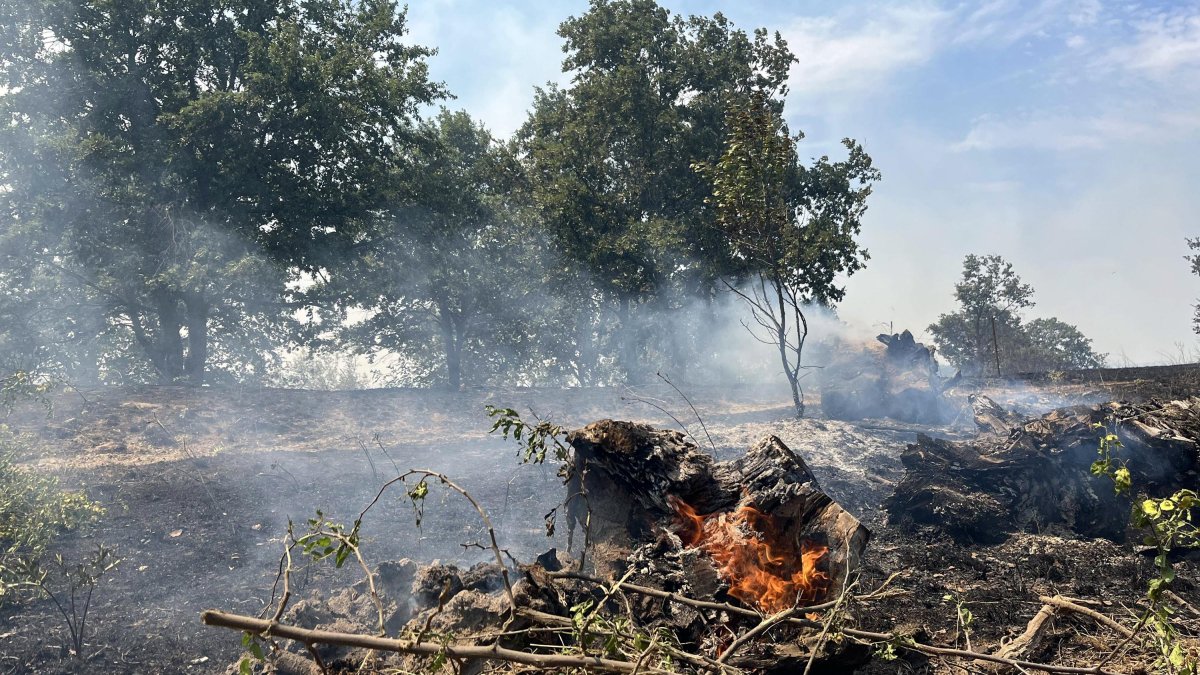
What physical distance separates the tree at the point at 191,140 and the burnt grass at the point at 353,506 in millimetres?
4288

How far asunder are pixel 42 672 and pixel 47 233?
1557 cm

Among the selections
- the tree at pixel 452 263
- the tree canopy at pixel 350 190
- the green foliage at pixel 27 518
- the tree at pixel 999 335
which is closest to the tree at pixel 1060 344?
the tree at pixel 999 335

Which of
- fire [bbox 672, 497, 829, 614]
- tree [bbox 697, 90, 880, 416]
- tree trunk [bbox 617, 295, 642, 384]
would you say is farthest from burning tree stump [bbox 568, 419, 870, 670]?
tree trunk [bbox 617, 295, 642, 384]

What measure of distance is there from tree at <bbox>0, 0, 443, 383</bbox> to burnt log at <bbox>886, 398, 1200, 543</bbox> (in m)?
14.4

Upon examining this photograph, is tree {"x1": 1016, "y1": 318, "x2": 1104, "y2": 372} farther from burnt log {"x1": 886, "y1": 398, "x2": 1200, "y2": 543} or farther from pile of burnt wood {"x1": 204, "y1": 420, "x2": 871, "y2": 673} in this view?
pile of burnt wood {"x1": 204, "y1": 420, "x2": 871, "y2": 673}

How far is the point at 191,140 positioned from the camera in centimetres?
1695

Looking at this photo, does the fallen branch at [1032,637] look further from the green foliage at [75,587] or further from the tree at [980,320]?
the tree at [980,320]

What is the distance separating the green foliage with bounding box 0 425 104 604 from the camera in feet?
21.1

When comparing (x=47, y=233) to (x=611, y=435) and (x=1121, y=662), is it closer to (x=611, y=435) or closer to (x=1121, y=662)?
(x=611, y=435)

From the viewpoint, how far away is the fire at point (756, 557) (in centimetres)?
468

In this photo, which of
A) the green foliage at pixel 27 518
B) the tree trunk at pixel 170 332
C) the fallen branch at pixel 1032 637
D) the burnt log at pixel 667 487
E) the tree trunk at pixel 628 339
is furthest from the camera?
the tree trunk at pixel 628 339

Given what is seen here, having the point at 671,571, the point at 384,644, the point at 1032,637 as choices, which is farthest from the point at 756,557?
the point at 384,644

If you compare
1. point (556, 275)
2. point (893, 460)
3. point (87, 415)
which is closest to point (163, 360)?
point (87, 415)

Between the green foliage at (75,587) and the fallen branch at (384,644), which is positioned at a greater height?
the fallen branch at (384,644)
